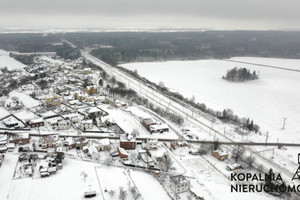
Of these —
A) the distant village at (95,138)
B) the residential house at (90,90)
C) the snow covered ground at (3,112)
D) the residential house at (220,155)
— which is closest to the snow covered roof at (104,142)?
the distant village at (95,138)

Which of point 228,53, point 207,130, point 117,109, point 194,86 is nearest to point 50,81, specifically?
point 117,109

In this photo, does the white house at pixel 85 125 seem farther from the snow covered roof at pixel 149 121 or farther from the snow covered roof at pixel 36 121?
the snow covered roof at pixel 149 121

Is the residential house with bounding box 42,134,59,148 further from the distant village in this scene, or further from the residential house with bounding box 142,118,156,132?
the residential house with bounding box 142,118,156,132

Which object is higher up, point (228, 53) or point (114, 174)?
point (228, 53)

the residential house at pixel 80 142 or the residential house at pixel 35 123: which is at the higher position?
the residential house at pixel 35 123

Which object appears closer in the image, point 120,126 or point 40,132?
point 40,132

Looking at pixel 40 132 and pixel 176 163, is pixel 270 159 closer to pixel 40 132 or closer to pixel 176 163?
pixel 176 163
